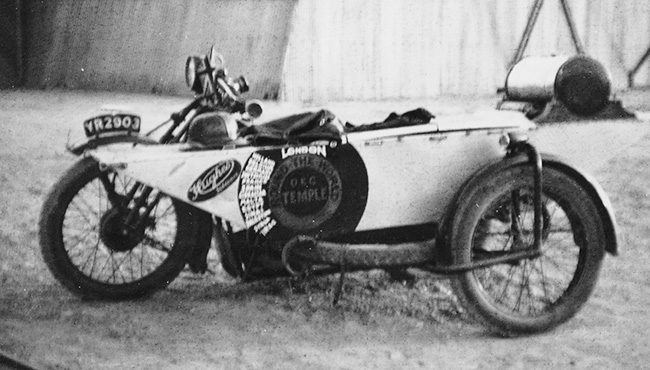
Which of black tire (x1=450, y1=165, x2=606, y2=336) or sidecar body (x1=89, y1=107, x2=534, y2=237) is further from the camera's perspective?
sidecar body (x1=89, y1=107, x2=534, y2=237)

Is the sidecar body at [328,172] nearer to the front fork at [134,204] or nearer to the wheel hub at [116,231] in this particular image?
the front fork at [134,204]

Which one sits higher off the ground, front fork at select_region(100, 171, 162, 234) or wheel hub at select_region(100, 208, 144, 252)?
front fork at select_region(100, 171, 162, 234)

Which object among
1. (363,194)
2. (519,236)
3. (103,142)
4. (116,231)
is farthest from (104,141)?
(519,236)

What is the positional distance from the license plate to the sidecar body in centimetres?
24

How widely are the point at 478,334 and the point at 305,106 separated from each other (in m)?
8.82

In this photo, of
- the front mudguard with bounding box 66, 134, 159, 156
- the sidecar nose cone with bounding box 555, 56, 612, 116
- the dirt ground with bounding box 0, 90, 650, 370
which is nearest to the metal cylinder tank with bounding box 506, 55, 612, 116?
the sidecar nose cone with bounding box 555, 56, 612, 116

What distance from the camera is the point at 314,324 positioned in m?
4.29

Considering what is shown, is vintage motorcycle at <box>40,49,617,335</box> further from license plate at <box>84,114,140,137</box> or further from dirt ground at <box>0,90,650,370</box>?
dirt ground at <box>0,90,650,370</box>

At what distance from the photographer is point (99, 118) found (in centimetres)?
448

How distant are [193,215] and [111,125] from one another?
0.62 metres

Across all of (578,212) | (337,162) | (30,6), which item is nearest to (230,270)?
(337,162)

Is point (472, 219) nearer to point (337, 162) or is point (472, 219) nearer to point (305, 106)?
point (337, 162)

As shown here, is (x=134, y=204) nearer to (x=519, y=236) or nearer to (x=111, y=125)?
(x=111, y=125)

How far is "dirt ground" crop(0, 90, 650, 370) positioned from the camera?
3834 millimetres
